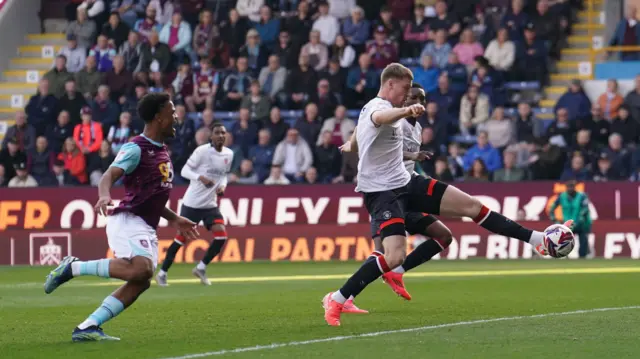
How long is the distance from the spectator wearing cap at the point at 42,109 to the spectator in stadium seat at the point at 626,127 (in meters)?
12.9

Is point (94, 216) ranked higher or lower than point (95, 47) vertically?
lower

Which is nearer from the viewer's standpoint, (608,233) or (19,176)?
(608,233)

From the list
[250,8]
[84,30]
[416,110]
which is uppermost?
[250,8]

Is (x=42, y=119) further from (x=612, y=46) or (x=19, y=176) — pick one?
(x=612, y=46)

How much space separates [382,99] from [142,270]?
283 cm

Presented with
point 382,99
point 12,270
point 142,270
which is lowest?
point 12,270

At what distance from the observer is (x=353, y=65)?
2798cm

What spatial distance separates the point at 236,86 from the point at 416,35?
4304 millimetres

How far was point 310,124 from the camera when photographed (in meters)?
26.9

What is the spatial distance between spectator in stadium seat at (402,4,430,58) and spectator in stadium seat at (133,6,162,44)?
6.50 meters

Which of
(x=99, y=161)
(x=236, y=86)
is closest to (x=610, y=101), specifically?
(x=236, y=86)

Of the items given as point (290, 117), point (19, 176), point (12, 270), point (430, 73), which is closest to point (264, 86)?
point (290, 117)

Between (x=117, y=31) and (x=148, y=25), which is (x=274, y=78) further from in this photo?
(x=117, y=31)

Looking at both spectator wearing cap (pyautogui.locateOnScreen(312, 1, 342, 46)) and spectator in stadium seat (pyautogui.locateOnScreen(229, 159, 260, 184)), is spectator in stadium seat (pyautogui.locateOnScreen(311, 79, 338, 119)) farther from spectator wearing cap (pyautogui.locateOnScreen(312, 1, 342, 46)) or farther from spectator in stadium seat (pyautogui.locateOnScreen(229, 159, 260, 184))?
spectator in stadium seat (pyautogui.locateOnScreen(229, 159, 260, 184))
